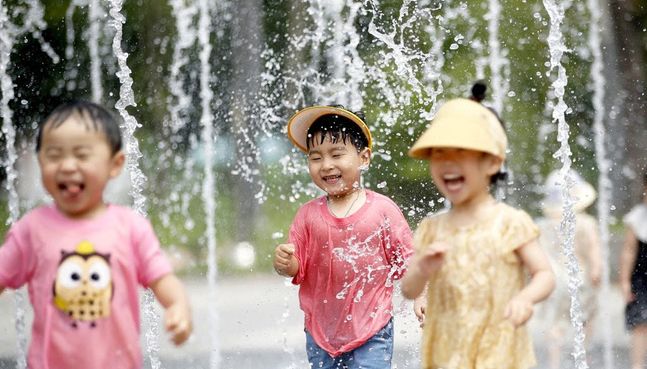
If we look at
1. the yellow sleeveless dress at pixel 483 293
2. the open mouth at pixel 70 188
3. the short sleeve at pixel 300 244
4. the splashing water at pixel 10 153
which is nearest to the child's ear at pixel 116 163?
the open mouth at pixel 70 188

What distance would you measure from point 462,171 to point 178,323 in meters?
0.95

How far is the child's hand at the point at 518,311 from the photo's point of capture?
11.3ft

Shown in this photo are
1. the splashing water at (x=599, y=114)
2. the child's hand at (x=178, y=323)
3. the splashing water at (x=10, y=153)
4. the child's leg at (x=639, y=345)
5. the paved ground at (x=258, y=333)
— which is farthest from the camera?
the splashing water at (x=599, y=114)

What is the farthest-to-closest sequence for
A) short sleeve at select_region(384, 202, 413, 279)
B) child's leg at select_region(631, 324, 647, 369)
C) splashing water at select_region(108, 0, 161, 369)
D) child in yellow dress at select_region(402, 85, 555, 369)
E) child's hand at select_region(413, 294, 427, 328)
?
splashing water at select_region(108, 0, 161, 369) → child's leg at select_region(631, 324, 647, 369) → short sleeve at select_region(384, 202, 413, 279) → child's hand at select_region(413, 294, 427, 328) → child in yellow dress at select_region(402, 85, 555, 369)

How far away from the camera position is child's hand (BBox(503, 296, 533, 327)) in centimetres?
344

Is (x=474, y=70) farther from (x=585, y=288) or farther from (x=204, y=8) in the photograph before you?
(x=585, y=288)

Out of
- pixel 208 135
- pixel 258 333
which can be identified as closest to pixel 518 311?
pixel 258 333

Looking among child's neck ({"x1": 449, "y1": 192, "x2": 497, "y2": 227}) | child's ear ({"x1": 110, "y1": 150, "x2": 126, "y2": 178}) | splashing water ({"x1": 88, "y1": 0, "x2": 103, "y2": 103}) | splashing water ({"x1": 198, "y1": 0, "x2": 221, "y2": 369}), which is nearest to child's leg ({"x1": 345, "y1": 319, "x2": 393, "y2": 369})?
child's neck ({"x1": 449, "y1": 192, "x2": 497, "y2": 227})

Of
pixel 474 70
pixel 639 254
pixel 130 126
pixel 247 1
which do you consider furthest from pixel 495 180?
pixel 247 1

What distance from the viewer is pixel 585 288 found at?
8.22 metres

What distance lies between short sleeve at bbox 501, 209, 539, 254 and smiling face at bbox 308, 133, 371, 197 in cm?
127

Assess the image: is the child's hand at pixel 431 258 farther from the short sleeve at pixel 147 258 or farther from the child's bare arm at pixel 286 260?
the child's bare arm at pixel 286 260

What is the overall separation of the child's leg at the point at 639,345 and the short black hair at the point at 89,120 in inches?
173

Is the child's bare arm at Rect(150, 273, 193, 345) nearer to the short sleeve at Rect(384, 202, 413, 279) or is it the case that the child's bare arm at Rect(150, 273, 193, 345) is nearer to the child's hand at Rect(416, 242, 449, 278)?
the child's hand at Rect(416, 242, 449, 278)
